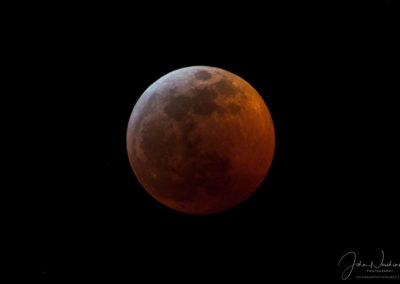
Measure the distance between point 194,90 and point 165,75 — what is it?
758 millimetres

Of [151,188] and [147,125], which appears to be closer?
[147,125]

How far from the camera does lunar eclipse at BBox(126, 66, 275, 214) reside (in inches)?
143

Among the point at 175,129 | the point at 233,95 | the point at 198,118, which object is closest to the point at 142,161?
the point at 175,129

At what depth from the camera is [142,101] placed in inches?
165

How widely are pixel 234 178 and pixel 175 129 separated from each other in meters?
0.96

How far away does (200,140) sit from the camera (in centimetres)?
360

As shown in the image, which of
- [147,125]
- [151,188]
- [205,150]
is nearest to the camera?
[205,150]

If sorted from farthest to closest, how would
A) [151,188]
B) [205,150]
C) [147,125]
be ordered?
1. [151,188]
2. [147,125]
3. [205,150]

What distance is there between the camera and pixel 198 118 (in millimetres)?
3637

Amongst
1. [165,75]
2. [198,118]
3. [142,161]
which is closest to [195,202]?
[142,161]

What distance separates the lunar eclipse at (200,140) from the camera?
363 cm

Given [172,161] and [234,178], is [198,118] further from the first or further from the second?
[234,178]

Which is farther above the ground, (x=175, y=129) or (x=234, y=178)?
(x=175, y=129)

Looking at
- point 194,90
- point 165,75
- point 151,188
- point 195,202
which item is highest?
point 165,75
